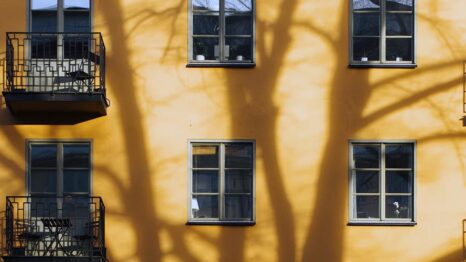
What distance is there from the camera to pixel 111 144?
15.7 metres

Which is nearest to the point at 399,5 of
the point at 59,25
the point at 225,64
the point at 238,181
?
the point at 225,64

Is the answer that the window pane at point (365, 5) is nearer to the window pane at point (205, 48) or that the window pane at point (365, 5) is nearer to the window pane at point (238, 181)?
the window pane at point (205, 48)

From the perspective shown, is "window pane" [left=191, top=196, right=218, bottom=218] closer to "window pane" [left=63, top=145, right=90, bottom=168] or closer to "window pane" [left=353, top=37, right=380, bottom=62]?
"window pane" [left=63, top=145, right=90, bottom=168]

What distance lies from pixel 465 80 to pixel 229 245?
522cm

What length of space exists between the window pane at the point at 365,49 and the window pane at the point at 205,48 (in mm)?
2550

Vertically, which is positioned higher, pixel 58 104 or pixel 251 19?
pixel 251 19

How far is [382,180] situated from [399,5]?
325 centimetres

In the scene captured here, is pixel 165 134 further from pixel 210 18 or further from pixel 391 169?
pixel 391 169

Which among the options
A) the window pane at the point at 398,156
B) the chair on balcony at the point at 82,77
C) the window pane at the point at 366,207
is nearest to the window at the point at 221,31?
the chair on balcony at the point at 82,77

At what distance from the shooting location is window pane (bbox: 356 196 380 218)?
51.4ft

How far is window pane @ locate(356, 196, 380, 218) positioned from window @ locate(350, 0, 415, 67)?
251cm

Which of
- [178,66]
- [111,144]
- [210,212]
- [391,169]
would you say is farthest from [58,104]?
[391,169]

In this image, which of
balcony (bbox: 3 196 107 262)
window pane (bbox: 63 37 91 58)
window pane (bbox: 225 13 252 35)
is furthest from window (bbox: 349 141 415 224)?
window pane (bbox: 63 37 91 58)

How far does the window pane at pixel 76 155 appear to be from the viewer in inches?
618
